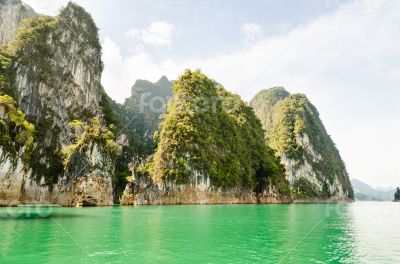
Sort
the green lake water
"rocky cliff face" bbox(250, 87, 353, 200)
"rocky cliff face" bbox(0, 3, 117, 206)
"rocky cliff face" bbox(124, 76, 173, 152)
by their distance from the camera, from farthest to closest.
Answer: "rocky cliff face" bbox(250, 87, 353, 200), "rocky cliff face" bbox(124, 76, 173, 152), "rocky cliff face" bbox(0, 3, 117, 206), the green lake water

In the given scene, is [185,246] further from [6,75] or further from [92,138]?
[6,75]

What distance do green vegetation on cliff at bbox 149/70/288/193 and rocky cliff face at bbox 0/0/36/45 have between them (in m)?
35.5

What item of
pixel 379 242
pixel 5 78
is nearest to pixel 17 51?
pixel 5 78

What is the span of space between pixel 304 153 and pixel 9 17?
11552cm

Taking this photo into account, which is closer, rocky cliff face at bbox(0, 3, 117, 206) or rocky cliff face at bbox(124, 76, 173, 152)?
rocky cliff face at bbox(0, 3, 117, 206)

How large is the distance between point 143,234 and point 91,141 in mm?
43828

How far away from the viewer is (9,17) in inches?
3091

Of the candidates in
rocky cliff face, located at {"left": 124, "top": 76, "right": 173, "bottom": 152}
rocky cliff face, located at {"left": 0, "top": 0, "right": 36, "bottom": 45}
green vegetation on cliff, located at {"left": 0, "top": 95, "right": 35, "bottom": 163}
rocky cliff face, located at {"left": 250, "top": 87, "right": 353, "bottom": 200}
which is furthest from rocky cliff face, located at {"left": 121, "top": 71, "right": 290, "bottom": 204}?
rocky cliff face, located at {"left": 250, "top": 87, "right": 353, "bottom": 200}

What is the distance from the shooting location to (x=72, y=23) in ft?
273

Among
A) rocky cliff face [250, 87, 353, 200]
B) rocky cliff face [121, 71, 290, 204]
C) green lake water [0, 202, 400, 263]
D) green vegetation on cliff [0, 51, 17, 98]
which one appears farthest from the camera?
rocky cliff face [250, 87, 353, 200]

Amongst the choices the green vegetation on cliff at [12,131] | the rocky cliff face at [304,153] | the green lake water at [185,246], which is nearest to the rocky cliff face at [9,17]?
the green vegetation on cliff at [12,131]

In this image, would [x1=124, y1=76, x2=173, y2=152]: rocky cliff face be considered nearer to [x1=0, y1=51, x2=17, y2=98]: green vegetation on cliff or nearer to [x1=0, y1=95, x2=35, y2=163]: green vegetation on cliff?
[x1=0, y1=51, x2=17, y2=98]: green vegetation on cliff

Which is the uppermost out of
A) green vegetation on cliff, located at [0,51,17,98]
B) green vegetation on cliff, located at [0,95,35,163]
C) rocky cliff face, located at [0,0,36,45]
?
rocky cliff face, located at [0,0,36,45]

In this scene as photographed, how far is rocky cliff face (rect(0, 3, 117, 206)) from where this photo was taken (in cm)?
5925
